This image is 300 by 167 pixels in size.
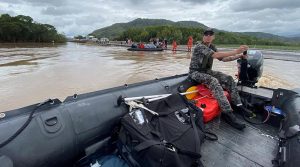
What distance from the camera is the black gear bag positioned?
1.67 meters

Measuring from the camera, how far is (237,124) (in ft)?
9.25

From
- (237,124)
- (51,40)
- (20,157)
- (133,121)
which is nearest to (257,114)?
(237,124)

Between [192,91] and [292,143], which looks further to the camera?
[192,91]

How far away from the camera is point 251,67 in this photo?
342 cm

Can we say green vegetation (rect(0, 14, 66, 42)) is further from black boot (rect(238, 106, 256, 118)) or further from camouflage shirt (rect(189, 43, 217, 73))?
black boot (rect(238, 106, 256, 118))

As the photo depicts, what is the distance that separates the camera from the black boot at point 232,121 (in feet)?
9.21

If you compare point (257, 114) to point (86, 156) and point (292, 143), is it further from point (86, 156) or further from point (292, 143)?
point (86, 156)

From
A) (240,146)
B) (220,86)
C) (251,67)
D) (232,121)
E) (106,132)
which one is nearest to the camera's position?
(106,132)

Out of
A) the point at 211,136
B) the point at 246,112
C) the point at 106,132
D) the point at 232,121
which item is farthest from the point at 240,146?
the point at 106,132

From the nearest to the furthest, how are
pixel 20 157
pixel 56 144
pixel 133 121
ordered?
pixel 20 157 < pixel 56 144 < pixel 133 121

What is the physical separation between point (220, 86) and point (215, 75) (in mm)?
493

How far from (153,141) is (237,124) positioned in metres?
1.54

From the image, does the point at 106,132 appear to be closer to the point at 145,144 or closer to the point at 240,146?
the point at 145,144

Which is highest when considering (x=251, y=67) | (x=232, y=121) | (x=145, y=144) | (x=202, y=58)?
(x=202, y=58)
